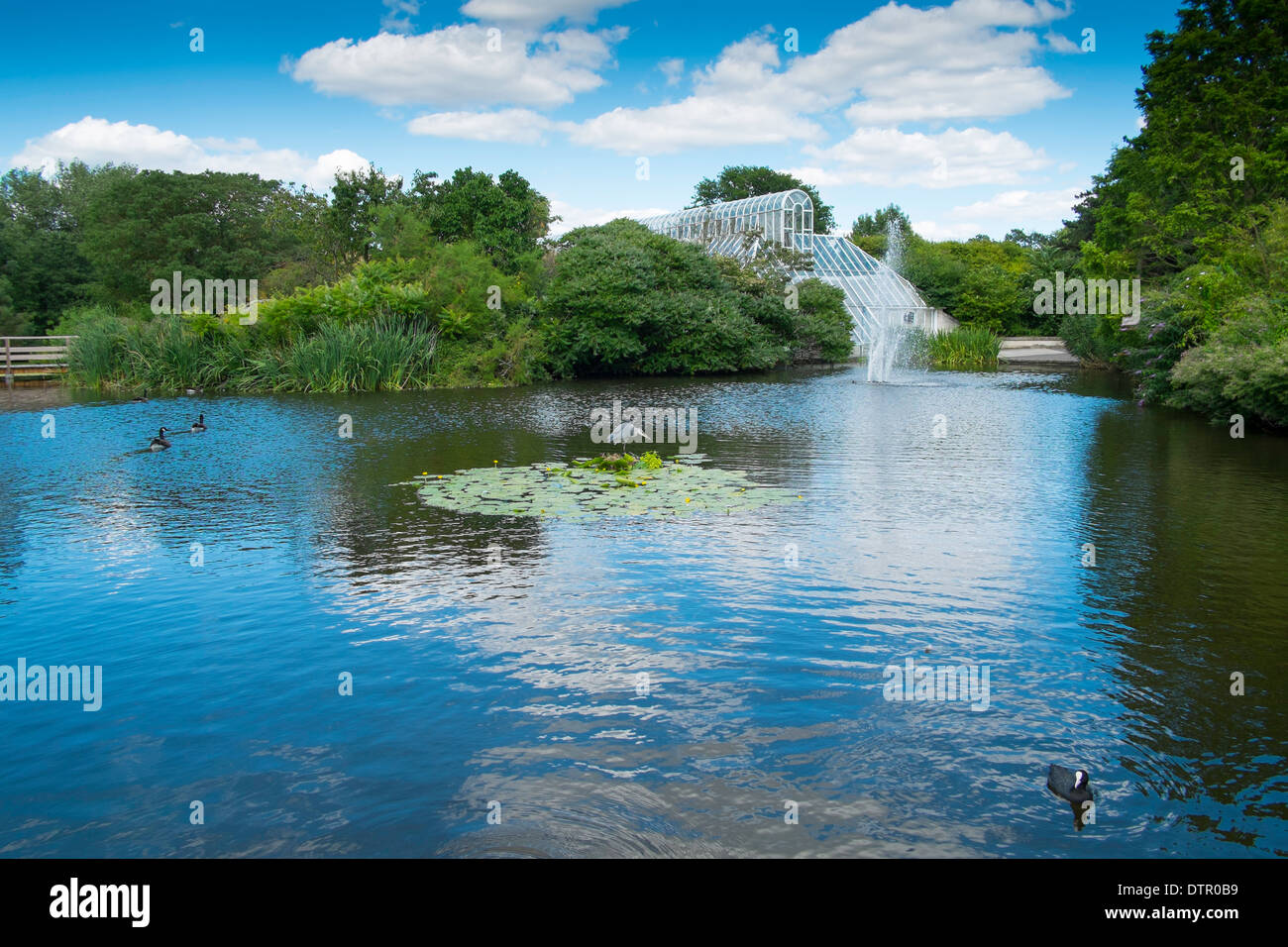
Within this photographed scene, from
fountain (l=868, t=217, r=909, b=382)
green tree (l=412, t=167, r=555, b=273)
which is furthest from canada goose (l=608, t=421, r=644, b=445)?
green tree (l=412, t=167, r=555, b=273)

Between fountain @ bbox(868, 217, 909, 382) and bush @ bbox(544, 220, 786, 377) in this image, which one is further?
fountain @ bbox(868, 217, 909, 382)

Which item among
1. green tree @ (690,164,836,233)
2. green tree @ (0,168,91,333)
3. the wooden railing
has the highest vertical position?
green tree @ (690,164,836,233)

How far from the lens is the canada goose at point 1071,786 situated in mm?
4812

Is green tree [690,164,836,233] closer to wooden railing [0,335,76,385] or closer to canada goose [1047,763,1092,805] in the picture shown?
wooden railing [0,335,76,385]

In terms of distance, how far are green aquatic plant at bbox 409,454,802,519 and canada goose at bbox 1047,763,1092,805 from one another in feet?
22.8

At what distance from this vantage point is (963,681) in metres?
6.39

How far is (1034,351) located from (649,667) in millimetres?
49102

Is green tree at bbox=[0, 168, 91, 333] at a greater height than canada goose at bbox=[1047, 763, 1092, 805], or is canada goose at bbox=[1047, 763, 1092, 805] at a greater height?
green tree at bbox=[0, 168, 91, 333]

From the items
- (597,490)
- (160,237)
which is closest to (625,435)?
(597,490)

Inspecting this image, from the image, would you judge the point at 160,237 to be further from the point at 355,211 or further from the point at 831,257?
the point at 831,257

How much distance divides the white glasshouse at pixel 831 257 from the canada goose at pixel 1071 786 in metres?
46.0

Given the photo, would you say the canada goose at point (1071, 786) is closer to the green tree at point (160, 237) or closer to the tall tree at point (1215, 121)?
the tall tree at point (1215, 121)

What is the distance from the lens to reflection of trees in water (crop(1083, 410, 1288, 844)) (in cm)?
534

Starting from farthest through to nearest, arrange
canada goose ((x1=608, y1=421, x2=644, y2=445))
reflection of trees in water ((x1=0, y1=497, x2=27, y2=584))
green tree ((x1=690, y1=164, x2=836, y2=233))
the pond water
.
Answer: green tree ((x1=690, y1=164, x2=836, y2=233)), canada goose ((x1=608, y1=421, x2=644, y2=445)), reflection of trees in water ((x1=0, y1=497, x2=27, y2=584)), the pond water
